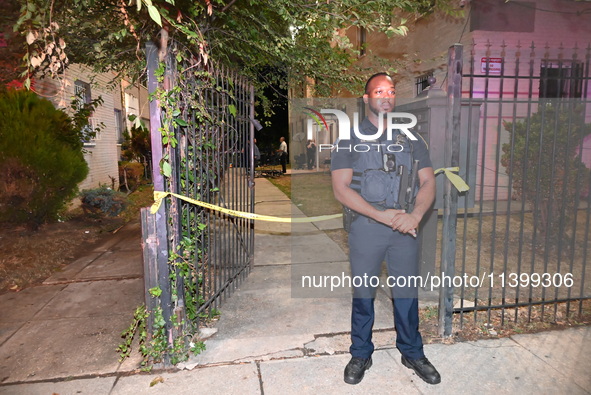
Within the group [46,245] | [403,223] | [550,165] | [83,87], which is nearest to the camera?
[403,223]

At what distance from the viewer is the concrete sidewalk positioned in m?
2.94

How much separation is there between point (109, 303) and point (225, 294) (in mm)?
1301

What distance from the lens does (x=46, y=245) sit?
6781 millimetres

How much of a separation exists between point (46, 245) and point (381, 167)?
6221mm

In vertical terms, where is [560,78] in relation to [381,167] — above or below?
above

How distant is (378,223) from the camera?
2955 millimetres

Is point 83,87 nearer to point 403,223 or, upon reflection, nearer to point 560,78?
point 403,223

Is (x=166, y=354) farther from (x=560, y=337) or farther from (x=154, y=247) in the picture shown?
(x=560, y=337)

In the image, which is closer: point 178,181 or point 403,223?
point 403,223

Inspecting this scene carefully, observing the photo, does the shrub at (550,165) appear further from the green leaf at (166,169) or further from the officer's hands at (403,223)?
the green leaf at (166,169)

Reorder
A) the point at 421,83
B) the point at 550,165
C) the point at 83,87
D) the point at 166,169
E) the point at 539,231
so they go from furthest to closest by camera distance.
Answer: the point at 421,83, the point at 83,87, the point at 539,231, the point at 550,165, the point at 166,169

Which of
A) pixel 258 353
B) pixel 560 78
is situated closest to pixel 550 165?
pixel 560 78

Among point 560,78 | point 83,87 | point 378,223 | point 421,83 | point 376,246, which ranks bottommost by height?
point 376,246

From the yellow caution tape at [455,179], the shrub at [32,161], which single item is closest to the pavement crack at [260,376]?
the yellow caution tape at [455,179]
